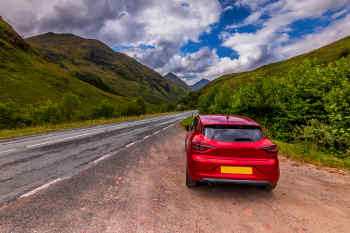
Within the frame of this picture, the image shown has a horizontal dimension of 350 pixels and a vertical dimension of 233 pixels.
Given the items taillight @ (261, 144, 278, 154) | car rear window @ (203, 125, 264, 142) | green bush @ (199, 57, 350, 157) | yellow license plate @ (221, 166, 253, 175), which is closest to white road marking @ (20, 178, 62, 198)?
car rear window @ (203, 125, 264, 142)

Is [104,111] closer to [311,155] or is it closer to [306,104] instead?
[306,104]

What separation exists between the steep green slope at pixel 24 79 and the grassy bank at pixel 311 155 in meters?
67.7

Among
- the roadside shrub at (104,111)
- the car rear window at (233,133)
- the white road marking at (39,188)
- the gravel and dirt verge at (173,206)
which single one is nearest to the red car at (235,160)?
the car rear window at (233,133)

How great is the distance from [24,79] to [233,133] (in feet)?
373

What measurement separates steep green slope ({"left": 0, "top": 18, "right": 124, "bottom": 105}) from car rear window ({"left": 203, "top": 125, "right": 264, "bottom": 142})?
226 ft

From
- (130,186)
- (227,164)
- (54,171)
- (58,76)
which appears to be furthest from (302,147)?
(58,76)

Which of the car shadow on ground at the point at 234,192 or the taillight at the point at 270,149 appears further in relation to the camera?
the car shadow on ground at the point at 234,192

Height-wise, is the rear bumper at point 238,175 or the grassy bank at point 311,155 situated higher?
the rear bumper at point 238,175

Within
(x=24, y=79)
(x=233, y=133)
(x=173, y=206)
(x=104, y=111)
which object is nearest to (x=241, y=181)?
(x=233, y=133)

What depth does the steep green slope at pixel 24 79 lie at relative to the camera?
259 ft

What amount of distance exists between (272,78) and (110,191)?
1042 cm

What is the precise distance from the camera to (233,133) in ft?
12.8

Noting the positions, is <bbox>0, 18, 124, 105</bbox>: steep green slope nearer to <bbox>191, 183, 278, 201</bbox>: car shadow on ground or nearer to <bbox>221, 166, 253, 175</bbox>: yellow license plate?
<bbox>191, 183, 278, 201</bbox>: car shadow on ground

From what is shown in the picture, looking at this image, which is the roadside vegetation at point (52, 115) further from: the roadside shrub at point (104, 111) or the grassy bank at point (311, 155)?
the grassy bank at point (311, 155)
